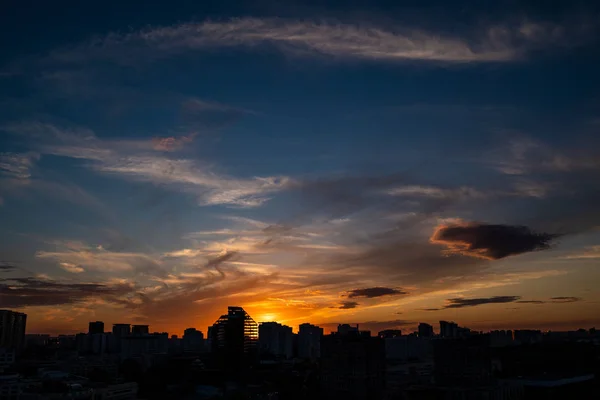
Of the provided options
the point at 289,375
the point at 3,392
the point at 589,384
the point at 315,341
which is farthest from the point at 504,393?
the point at 315,341

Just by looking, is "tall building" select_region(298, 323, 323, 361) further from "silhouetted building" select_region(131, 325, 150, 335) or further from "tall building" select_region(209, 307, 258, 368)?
"silhouetted building" select_region(131, 325, 150, 335)

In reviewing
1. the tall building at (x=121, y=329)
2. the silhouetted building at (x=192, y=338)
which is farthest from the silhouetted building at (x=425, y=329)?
the tall building at (x=121, y=329)

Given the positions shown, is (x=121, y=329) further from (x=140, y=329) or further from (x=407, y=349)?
(x=407, y=349)

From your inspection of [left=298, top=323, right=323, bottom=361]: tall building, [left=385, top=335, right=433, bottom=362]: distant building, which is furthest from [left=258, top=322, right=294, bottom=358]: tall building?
[left=385, top=335, right=433, bottom=362]: distant building

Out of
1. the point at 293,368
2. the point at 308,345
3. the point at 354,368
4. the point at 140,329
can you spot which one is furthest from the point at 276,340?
the point at 354,368

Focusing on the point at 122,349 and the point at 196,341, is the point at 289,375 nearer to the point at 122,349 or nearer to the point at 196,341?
the point at 122,349
